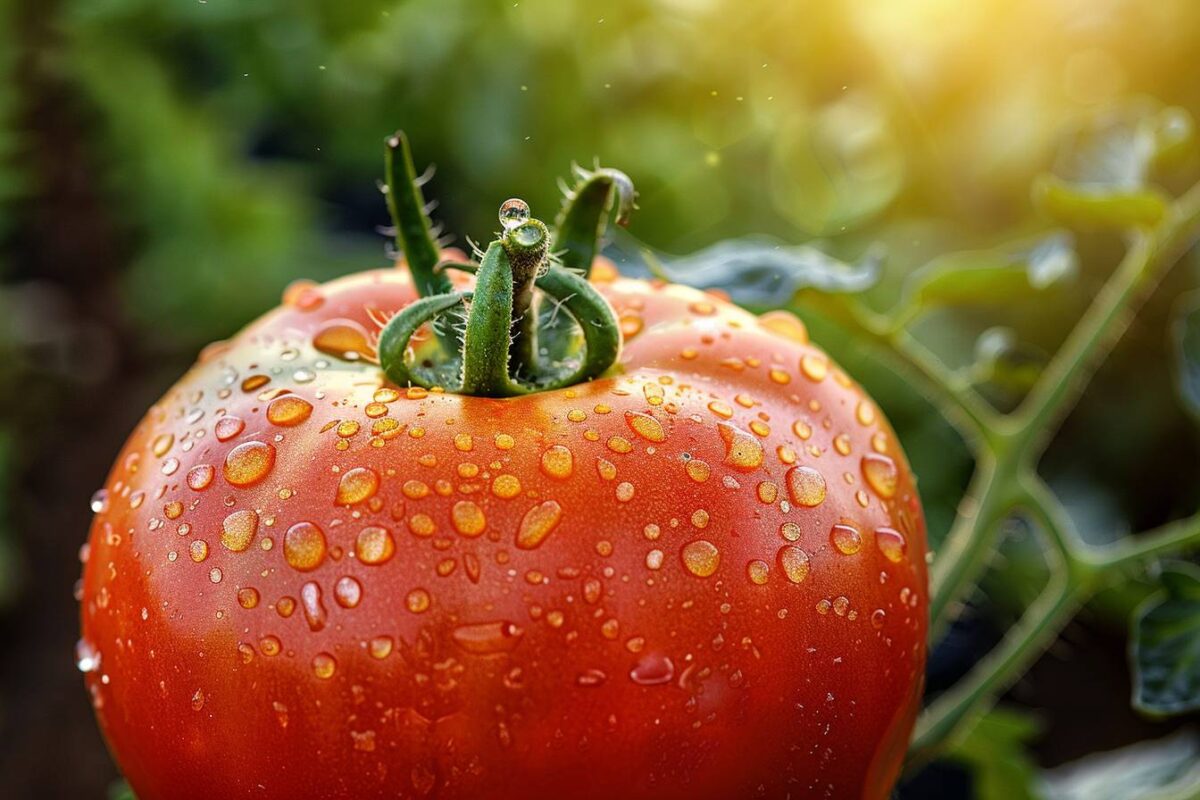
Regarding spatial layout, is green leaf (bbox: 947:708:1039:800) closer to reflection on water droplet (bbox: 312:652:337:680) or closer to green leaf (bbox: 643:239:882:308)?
green leaf (bbox: 643:239:882:308)

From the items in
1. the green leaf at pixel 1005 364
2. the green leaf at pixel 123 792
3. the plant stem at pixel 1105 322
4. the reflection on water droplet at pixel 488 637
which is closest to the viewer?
the reflection on water droplet at pixel 488 637

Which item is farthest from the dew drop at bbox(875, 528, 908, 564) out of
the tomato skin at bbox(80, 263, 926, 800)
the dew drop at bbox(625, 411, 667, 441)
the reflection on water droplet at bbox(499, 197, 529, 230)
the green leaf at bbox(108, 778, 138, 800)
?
the green leaf at bbox(108, 778, 138, 800)

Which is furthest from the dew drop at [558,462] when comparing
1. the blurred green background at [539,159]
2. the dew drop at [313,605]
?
the blurred green background at [539,159]

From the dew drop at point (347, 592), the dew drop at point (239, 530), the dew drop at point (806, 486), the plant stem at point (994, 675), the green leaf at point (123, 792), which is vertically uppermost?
the dew drop at point (239, 530)

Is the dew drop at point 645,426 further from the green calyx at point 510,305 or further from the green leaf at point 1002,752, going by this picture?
the green leaf at point 1002,752

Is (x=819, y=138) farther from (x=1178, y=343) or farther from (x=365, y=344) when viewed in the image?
(x=365, y=344)

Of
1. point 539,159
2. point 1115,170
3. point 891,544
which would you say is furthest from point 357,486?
point 539,159
